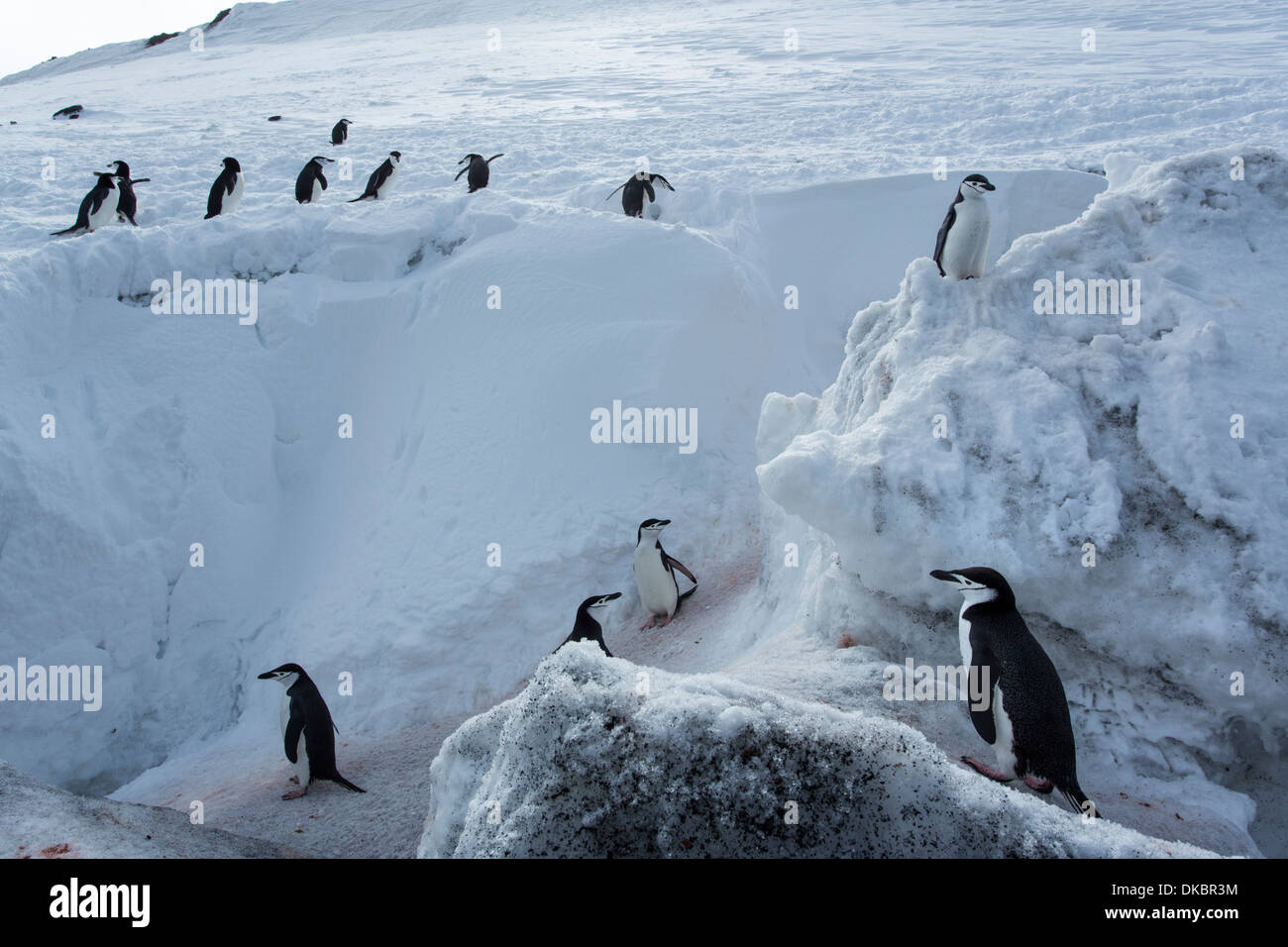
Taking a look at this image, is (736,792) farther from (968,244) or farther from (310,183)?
(310,183)

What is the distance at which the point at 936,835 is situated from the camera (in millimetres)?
1839

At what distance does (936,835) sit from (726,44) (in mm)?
23016

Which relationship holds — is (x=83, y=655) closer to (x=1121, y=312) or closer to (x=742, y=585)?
(x=742, y=585)

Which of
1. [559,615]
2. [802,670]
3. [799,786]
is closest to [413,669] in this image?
[559,615]

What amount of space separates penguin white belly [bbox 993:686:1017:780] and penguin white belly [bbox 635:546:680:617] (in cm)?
280

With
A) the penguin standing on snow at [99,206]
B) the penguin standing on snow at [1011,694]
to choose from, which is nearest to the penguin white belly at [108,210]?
the penguin standing on snow at [99,206]

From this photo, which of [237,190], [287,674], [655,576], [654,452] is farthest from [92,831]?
→ [237,190]

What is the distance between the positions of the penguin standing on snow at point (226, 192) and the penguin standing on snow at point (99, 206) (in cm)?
94

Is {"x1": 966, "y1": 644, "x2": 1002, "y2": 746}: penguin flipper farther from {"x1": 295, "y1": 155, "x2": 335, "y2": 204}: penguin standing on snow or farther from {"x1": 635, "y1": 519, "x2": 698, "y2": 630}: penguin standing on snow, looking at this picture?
{"x1": 295, "y1": 155, "x2": 335, "y2": 204}: penguin standing on snow

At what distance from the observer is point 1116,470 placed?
346cm

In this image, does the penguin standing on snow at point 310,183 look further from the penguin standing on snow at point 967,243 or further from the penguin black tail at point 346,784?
the penguin standing on snow at point 967,243

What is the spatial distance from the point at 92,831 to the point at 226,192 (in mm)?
8748

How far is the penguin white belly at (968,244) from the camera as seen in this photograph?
14.7 ft
